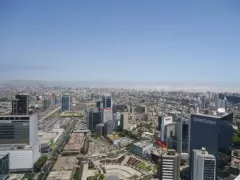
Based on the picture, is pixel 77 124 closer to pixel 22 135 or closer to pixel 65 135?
pixel 65 135

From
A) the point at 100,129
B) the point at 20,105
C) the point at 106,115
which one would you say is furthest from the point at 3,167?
the point at 106,115

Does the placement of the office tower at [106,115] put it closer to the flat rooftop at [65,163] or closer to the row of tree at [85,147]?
the row of tree at [85,147]

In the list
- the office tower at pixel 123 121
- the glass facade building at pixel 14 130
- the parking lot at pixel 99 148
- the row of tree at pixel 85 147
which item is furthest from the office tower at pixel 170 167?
the office tower at pixel 123 121

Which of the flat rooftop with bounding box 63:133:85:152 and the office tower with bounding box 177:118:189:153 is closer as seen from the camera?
the office tower with bounding box 177:118:189:153

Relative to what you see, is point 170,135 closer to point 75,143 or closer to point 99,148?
point 99,148

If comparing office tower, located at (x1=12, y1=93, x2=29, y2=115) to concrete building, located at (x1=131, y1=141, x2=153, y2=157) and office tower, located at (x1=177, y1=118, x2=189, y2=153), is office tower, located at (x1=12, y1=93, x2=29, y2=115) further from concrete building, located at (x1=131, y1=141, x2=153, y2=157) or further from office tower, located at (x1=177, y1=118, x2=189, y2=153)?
office tower, located at (x1=177, y1=118, x2=189, y2=153)

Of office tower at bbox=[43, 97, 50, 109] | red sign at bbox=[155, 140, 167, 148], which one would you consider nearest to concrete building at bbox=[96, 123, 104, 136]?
red sign at bbox=[155, 140, 167, 148]

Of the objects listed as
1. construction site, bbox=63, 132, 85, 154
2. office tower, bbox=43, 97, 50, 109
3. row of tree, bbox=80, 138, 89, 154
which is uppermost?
office tower, bbox=43, 97, 50, 109
